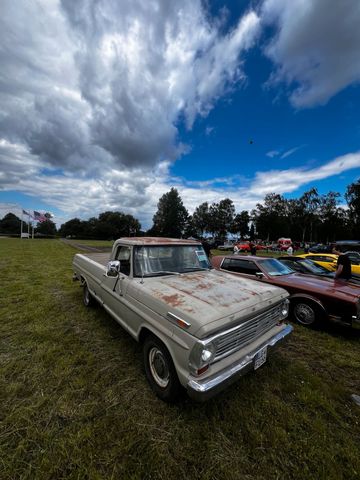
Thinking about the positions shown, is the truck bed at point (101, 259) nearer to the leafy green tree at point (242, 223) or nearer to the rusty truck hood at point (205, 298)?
the rusty truck hood at point (205, 298)

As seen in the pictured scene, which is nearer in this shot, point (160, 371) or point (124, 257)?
point (160, 371)

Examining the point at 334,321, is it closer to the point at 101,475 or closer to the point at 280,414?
the point at 280,414

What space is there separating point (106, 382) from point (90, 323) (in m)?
1.99

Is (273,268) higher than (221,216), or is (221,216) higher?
(221,216)

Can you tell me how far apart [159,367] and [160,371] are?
5cm

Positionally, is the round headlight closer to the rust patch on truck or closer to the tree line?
the rust patch on truck

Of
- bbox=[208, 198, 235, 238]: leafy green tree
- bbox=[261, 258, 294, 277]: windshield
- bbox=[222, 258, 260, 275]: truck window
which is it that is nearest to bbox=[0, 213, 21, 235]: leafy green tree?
bbox=[208, 198, 235, 238]: leafy green tree

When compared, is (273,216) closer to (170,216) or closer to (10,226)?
(170,216)

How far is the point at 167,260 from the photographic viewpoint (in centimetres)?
365

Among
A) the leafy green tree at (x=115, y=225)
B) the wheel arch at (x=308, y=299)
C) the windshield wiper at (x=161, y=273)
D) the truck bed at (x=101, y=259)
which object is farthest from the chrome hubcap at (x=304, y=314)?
the leafy green tree at (x=115, y=225)

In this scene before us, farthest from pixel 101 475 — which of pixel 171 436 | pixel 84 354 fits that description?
pixel 84 354

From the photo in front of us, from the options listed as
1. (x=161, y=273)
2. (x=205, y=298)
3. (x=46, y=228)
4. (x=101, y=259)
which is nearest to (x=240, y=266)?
(x=161, y=273)

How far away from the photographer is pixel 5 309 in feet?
16.8

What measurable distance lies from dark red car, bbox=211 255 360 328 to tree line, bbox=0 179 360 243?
43.5 meters
